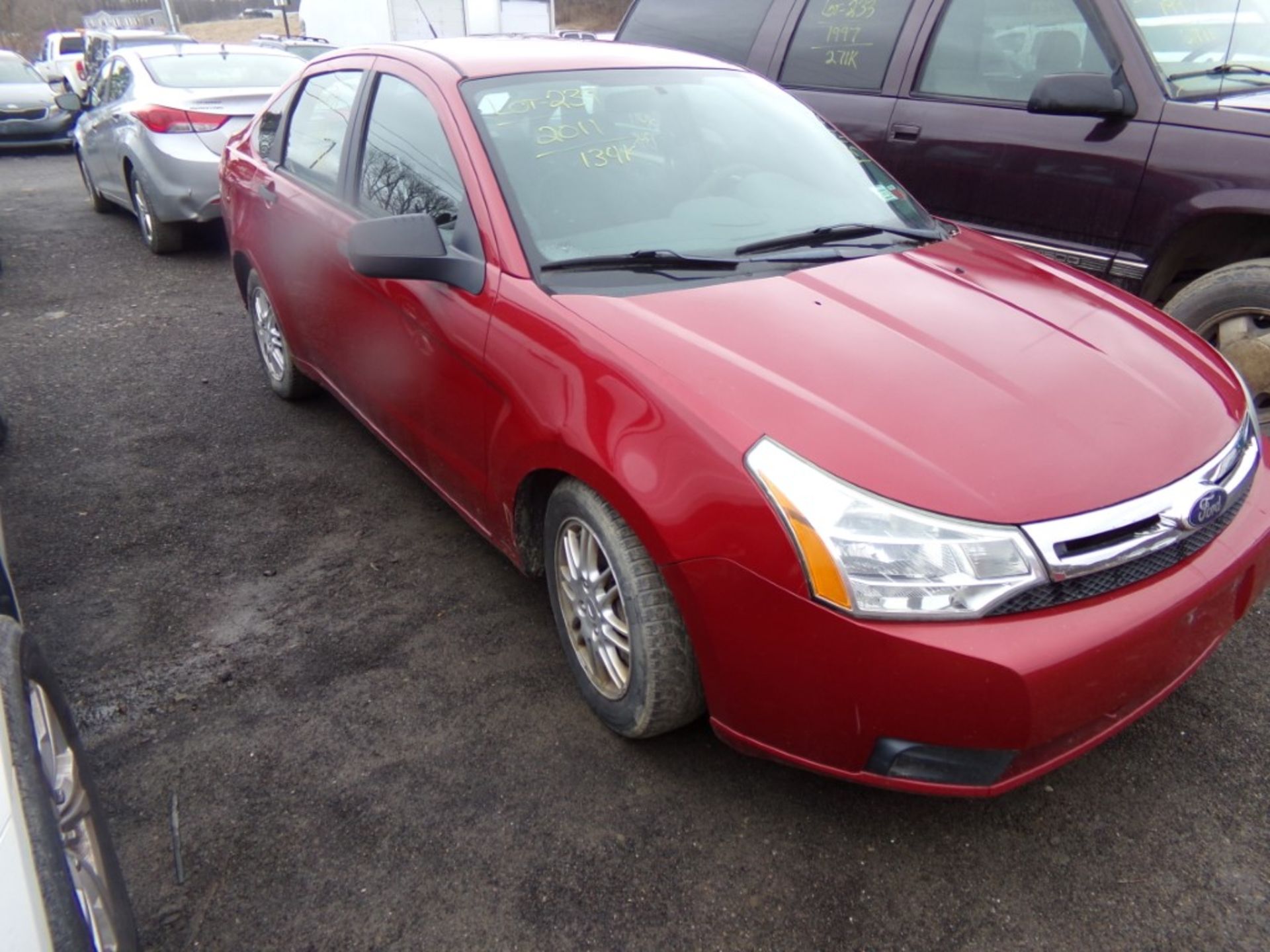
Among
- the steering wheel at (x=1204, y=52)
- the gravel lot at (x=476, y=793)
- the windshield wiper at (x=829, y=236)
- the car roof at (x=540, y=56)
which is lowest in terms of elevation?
the gravel lot at (x=476, y=793)

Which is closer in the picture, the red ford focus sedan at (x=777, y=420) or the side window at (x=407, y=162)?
the red ford focus sedan at (x=777, y=420)

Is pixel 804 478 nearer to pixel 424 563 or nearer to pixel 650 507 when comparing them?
pixel 650 507

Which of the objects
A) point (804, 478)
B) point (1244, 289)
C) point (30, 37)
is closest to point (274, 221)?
point (804, 478)

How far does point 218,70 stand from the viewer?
7.54 m

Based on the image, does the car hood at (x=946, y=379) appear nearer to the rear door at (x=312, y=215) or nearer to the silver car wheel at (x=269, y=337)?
the rear door at (x=312, y=215)

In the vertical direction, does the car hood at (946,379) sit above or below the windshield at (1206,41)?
below

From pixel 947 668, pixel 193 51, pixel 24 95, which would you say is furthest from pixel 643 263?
pixel 24 95

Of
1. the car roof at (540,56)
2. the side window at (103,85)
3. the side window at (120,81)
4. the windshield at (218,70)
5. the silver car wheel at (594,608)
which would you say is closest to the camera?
the silver car wheel at (594,608)

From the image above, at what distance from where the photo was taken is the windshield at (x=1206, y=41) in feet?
12.9

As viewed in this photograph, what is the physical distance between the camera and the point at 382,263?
8.71 ft

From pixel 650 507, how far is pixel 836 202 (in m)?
1.47

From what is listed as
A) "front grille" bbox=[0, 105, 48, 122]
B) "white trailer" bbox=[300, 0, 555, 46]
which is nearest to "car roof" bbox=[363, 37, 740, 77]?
"front grille" bbox=[0, 105, 48, 122]

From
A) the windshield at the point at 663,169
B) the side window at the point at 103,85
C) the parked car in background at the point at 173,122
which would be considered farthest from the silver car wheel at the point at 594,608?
the side window at the point at 103,85

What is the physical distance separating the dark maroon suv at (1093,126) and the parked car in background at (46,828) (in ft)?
12.8
